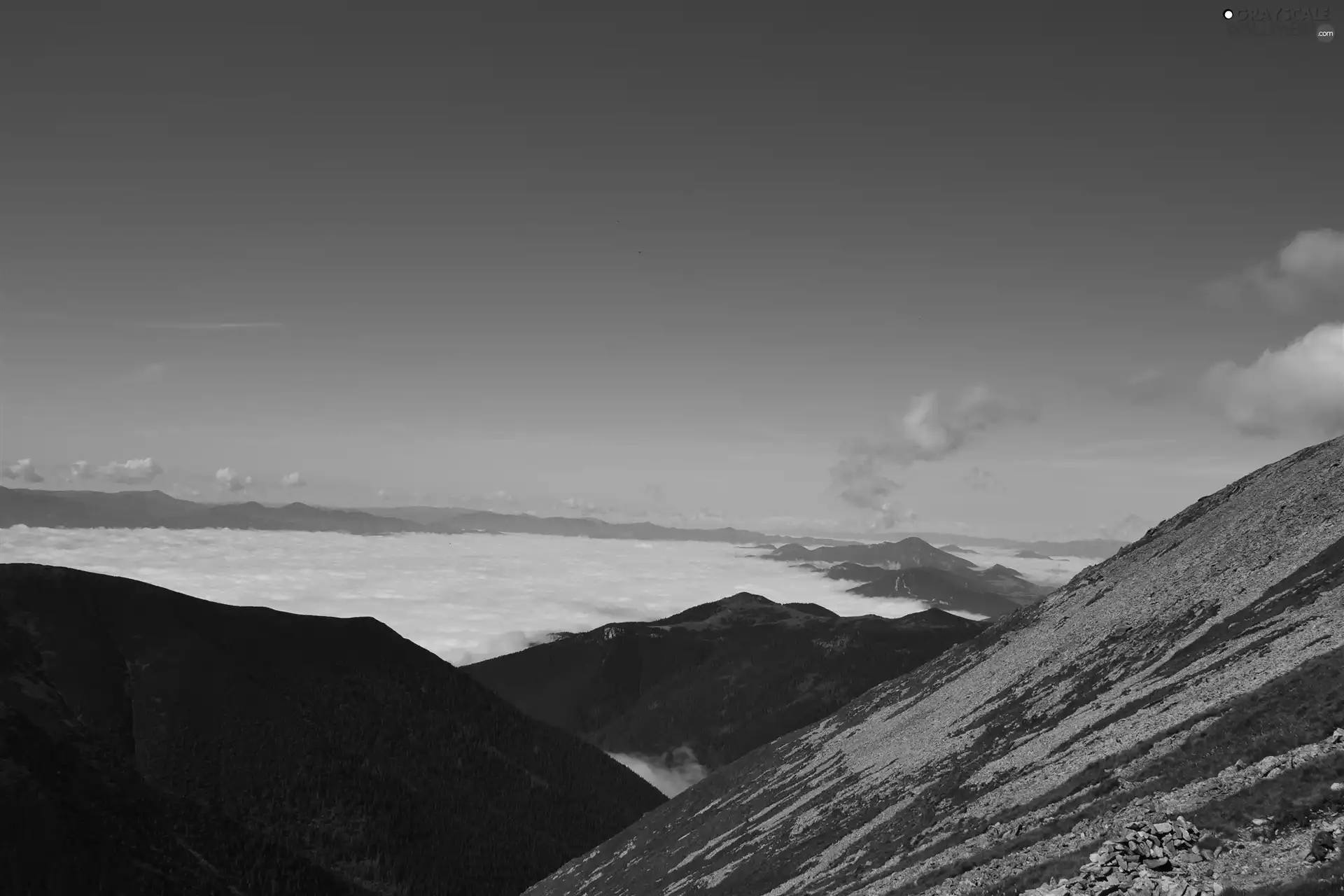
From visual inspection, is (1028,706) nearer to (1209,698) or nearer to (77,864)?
(1209,698)

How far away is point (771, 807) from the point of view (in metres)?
94.6

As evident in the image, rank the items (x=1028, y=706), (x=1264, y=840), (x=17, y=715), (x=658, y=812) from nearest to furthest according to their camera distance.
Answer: (x=1264, y=840) < (x=1028, y=706) < (x=658, y=812) < (x=17, y=715)

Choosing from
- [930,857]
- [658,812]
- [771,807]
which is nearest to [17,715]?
[658,812]

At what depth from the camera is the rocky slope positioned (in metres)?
35.8

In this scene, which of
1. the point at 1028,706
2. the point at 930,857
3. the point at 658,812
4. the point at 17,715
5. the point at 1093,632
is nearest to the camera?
the point at 930,857

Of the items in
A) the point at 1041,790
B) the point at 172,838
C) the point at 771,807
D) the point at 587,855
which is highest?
the point at 1041,790

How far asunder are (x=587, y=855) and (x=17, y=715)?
499ft

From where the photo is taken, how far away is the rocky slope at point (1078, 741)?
35750 millimetres

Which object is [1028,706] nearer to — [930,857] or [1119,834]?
[930,857]

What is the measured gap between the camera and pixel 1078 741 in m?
54.4

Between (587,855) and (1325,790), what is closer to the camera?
(1325,790)

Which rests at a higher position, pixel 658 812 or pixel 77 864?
pixel 658 812

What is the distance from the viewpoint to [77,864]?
145125 millimetres

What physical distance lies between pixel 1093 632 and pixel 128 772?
229m
